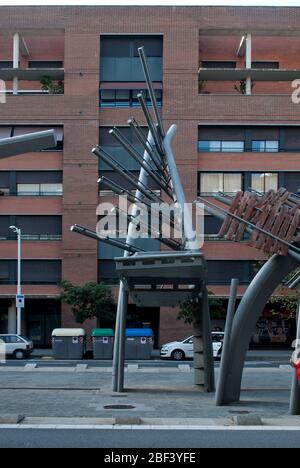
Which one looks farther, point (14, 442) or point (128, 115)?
point (128, 115)

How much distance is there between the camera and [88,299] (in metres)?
45.2

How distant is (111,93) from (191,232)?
3020 centimetres

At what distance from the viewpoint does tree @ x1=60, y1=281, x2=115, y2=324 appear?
1775 inches

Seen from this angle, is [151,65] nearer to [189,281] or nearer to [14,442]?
[189,281]

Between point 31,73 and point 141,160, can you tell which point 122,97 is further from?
point 141,160

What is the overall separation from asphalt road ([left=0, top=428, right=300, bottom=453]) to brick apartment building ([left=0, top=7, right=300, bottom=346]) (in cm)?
3482

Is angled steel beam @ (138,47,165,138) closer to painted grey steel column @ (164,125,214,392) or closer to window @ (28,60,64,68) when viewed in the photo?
painted grey steel column @ (164,125,214,392)

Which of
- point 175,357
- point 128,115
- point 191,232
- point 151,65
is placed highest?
point 151,65

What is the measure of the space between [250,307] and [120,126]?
32723mm

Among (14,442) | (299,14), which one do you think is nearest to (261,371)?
(14,442)

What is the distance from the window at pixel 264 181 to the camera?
48.8 meters

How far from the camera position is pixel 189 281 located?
2073 centimetres
